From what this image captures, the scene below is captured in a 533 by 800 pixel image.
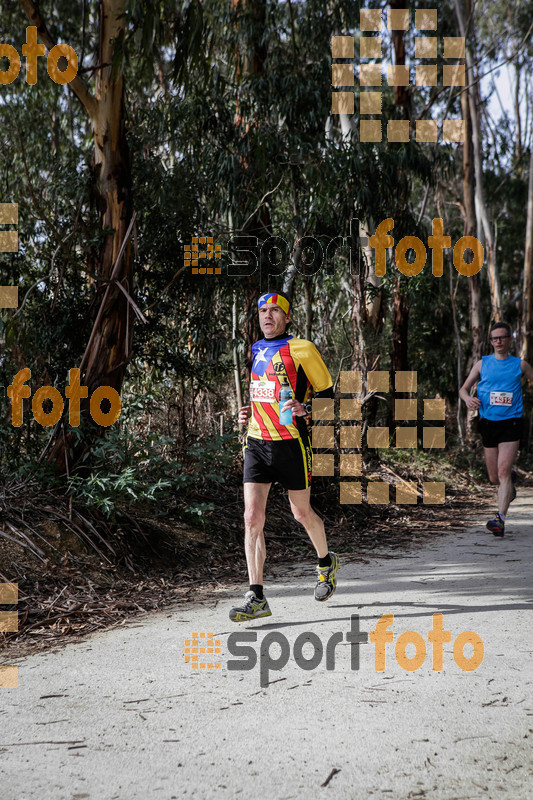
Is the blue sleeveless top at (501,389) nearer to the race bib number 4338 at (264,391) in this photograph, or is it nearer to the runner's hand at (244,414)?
the runner's hand at (244,414)

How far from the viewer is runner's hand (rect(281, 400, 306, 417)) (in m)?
5.15

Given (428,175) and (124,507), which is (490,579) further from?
(428,175)

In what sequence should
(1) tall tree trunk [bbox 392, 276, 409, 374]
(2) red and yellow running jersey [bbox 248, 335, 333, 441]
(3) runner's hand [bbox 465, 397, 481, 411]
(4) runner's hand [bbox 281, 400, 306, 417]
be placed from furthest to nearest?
(1) tall tree trunk [bbox 392, 276, 409, 374], (3) runner's hand [bbox 465, 397, 481, 411], (2) red and yellow running jersey [bbox 248, 335, 333, 441], (4) runner's hand [bbox 281, 400, 306, 417]

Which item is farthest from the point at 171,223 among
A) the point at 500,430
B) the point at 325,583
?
the point at 325,583

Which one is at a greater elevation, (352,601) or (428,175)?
(428,175)

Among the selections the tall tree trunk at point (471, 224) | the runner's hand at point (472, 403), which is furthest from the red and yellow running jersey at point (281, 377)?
the tall tree trunk at point (471, 224)

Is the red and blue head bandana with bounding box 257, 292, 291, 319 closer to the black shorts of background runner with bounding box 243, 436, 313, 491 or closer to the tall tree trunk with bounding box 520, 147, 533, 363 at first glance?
the black shorts of background runner with bounding box 243, 436, 313, 491

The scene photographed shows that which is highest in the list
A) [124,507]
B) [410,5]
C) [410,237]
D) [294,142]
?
[410,5]

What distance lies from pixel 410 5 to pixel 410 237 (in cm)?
846

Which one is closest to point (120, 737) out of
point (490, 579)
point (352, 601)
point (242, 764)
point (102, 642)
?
point (242, 764)

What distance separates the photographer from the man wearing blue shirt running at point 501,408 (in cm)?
824

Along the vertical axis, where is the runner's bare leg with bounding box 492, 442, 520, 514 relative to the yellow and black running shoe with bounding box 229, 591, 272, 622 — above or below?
above

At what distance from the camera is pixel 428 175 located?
10.6 metres

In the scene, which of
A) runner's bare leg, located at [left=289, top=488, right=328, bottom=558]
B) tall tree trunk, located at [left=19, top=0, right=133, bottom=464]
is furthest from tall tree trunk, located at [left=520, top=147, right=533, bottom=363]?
runner's bare leg, located at [left=289, top=488, right=328, bottom=558]
